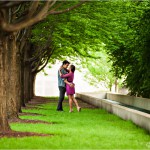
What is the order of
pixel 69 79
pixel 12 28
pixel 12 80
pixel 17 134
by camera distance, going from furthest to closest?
1. pixel 69 79
2. pixel 12 80
3. pixel 17 134
4. pixel 12 28

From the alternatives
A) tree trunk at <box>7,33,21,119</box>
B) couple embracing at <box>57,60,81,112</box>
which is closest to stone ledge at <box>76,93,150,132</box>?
couple embracing at <box>57,60,81,112</box>

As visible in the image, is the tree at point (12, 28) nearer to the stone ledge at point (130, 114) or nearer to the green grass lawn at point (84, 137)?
the green grass lawn at point (84, 137)

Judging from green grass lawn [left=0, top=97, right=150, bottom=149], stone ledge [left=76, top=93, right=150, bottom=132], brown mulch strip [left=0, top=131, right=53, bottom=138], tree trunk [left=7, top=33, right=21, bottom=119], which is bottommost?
green grass lawn [left=0, top=97, right=150, bottom=149]

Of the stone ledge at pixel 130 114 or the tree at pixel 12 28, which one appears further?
the stone ledge at pixel 130 114

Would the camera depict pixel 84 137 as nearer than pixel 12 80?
Yes

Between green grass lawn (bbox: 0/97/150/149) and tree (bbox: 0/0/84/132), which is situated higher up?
tree (bbox: 0/0/84/132)

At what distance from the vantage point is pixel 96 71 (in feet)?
225

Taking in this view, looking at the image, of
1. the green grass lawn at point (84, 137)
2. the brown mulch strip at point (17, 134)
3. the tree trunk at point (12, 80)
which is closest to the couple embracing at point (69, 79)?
the tree trunk at point (12, 80)

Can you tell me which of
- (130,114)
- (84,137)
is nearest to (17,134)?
(84,137)

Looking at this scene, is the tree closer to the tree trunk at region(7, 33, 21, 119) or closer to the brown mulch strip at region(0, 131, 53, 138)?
the tree trunk at region(7, 33, 21, 119)

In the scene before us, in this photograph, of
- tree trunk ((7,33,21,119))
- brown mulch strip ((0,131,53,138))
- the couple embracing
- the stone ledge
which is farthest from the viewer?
the couple embracing

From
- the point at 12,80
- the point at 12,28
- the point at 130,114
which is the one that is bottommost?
the point at 130,114

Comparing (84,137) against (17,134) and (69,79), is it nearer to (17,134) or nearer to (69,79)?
(17,134)

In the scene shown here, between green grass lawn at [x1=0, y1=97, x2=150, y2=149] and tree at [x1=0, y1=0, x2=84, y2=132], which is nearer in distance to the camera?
tree at [x1=0, y1=0, x2=84, y2=132]
